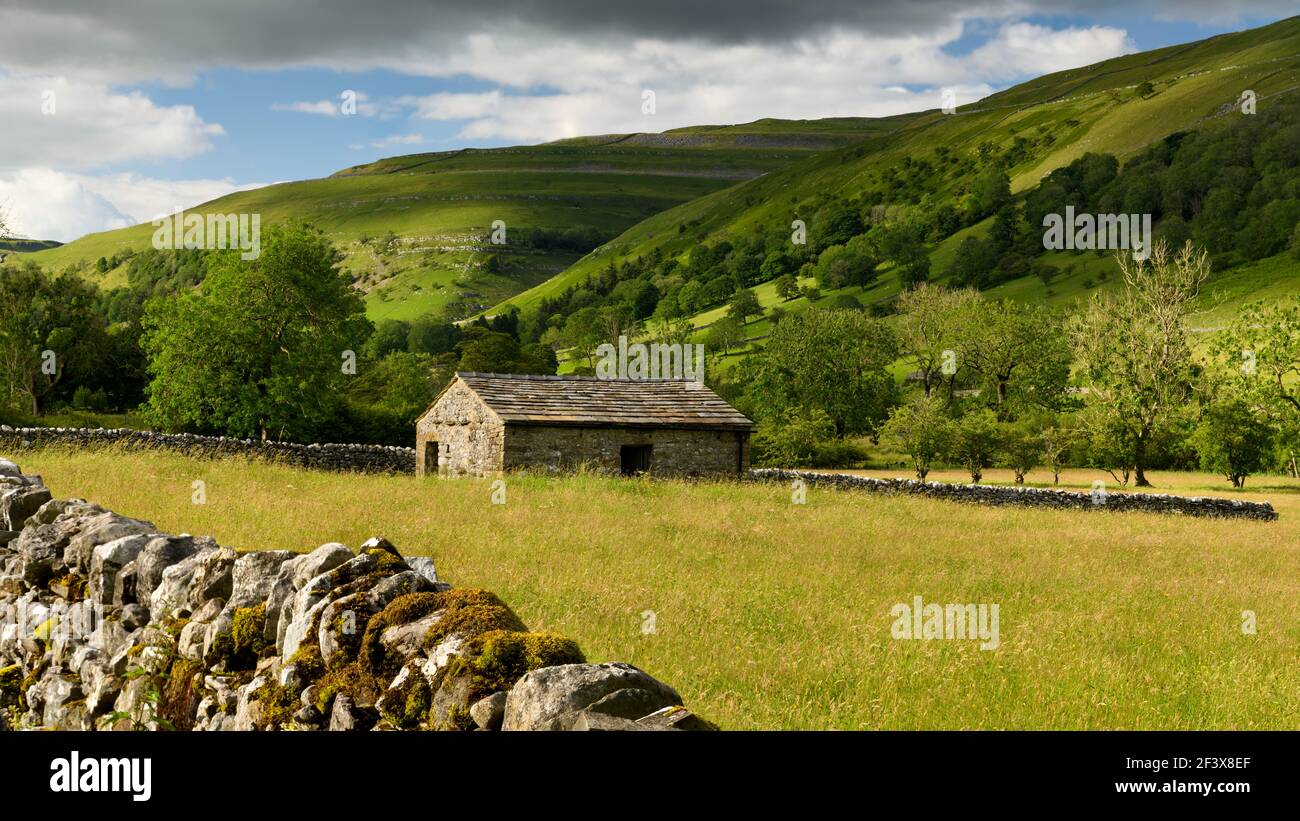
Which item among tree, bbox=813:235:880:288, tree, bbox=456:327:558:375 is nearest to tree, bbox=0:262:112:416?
tree, bbox=456:327:558:375

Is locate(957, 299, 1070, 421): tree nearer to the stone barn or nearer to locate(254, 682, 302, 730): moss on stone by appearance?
the stone barn

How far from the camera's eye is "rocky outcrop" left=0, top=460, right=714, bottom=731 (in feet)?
13.2

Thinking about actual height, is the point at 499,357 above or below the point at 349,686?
above

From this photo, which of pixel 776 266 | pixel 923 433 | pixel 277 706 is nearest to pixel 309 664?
pixel 277 706

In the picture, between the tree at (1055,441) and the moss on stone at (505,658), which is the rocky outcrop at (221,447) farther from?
the tree at (1055,441)

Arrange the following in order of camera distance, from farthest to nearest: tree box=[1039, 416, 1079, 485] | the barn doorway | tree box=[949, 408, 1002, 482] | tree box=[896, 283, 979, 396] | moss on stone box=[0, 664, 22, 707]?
1. tree box=[896, 283, 979, 396]
2. tree box=[1039, 416, 1079, 485]
3. tree box=[949, 408, 1002, 482]
4. the barn doorway
5. moss on stone box=[0, 664, 22, 707]

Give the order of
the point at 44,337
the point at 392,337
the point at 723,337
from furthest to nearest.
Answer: the point at 392,337, the point at 723,337, the point at 44,337

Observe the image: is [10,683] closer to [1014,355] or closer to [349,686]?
[349,686]

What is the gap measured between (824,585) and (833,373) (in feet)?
225

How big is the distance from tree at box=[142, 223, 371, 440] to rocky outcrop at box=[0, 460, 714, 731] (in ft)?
122

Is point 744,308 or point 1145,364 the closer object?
point 1145,364

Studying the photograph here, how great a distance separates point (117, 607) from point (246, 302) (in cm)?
4094

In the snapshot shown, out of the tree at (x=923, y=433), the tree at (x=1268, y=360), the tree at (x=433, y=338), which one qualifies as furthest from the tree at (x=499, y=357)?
the tree at (x=1268, y=360)

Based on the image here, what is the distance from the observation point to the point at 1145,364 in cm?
5334
